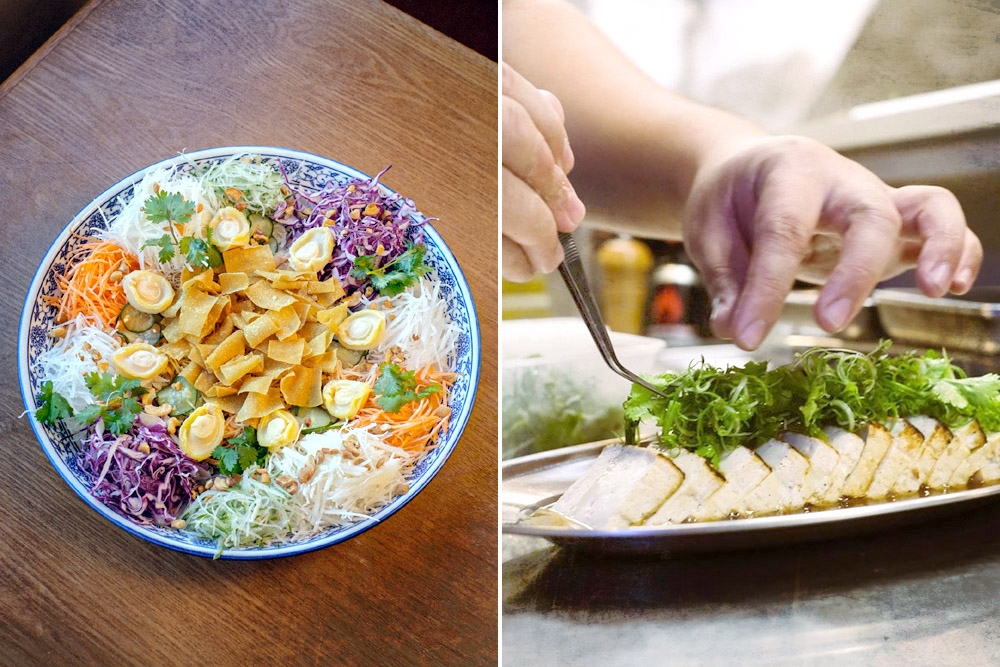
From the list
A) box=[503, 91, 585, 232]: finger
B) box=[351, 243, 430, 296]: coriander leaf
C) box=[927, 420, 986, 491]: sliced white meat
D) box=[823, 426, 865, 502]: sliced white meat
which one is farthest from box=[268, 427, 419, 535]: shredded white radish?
box=[927, 420, 986, 491]: sliced white meat

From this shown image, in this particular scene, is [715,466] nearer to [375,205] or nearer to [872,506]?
[872,506]

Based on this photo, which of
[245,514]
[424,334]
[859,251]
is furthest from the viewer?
[424,334]

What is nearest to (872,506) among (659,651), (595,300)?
(659,651)

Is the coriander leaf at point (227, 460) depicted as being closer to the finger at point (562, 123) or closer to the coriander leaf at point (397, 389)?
the coriander leaf at point (397, 389)

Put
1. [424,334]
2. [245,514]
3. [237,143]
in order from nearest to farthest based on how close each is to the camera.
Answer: [245,514], [424,334], [237,143]

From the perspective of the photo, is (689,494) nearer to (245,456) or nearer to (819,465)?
(819,465)

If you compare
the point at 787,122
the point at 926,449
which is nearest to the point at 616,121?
the point at 787,122

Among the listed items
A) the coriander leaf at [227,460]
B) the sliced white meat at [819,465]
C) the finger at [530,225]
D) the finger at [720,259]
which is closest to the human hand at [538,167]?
the finger at [530,225]
